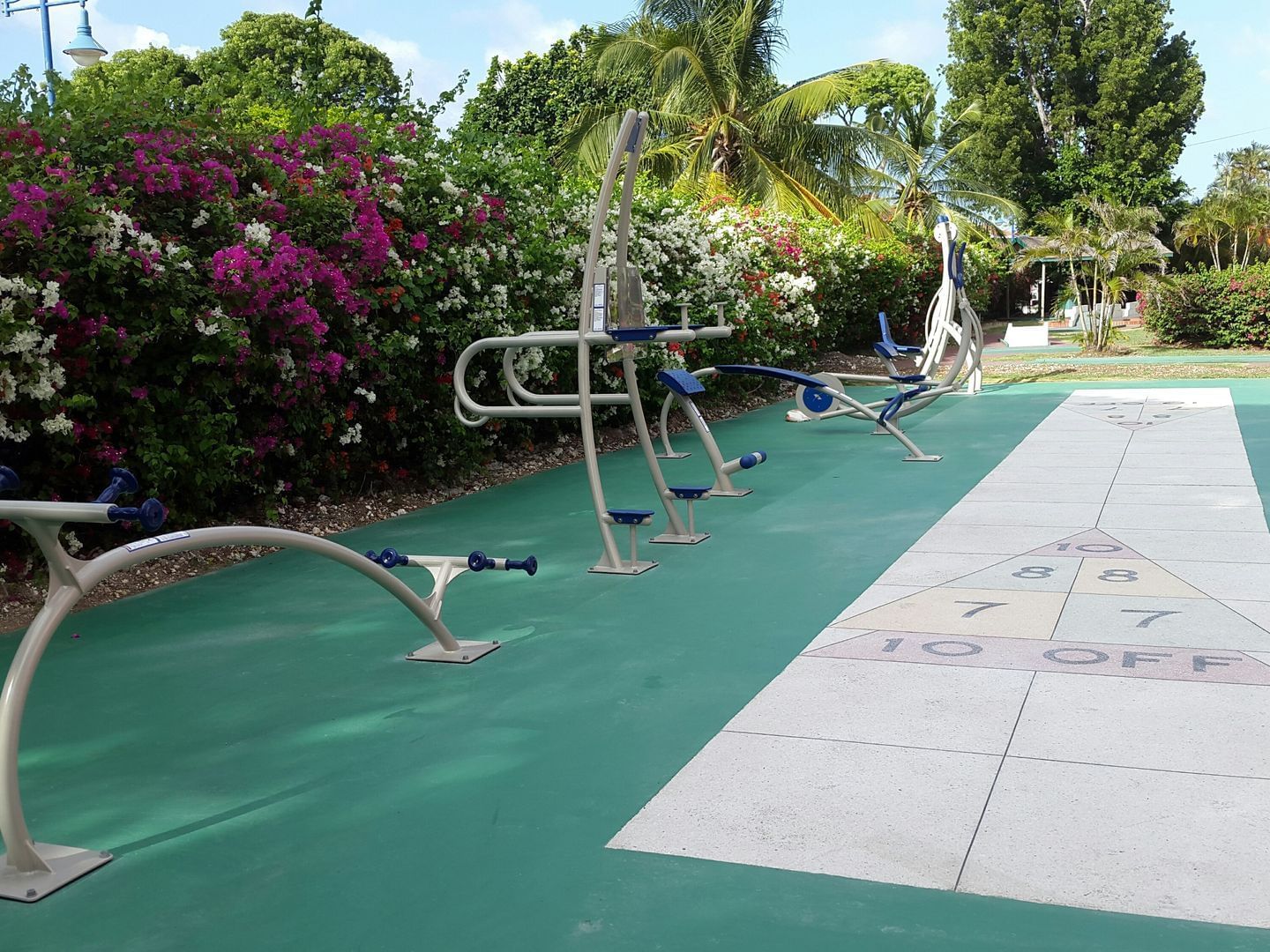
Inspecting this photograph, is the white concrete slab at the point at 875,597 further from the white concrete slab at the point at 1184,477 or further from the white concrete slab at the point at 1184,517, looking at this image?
the white concrete slab at the point at 1184,477

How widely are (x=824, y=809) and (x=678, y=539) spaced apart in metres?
3.27

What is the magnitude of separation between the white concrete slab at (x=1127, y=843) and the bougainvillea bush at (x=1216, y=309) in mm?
20107

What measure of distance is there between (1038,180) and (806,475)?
3432cm

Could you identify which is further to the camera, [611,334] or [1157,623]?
[611,334]

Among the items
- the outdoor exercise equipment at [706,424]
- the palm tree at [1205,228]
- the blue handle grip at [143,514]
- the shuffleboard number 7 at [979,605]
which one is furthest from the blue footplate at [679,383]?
the palm tree at [1205,228]

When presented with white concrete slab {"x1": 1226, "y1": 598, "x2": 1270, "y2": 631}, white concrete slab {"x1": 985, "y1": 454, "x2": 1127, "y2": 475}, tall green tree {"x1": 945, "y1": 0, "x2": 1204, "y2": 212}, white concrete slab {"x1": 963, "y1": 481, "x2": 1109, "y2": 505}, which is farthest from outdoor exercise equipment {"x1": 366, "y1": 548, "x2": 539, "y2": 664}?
tall green tree {"x1": 945, "y1": 0, "x2": 1204, "y2": 212}

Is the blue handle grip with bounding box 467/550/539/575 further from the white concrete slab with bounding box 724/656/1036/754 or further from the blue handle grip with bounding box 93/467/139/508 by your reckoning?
the blue handle grip with bounding box 93/467/139/508

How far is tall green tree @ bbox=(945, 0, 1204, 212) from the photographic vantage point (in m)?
36.9

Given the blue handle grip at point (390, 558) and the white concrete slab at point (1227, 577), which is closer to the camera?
the blue handle grip at point (390, 558)

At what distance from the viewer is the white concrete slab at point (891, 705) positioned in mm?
3365

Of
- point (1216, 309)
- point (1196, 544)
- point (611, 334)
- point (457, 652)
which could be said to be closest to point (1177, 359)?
point (1216, 309)

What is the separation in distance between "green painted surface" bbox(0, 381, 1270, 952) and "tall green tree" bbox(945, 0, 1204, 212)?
3513cm

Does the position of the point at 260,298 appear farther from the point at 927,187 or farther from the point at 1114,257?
the point at 927,187

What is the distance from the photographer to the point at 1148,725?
11.0ft
